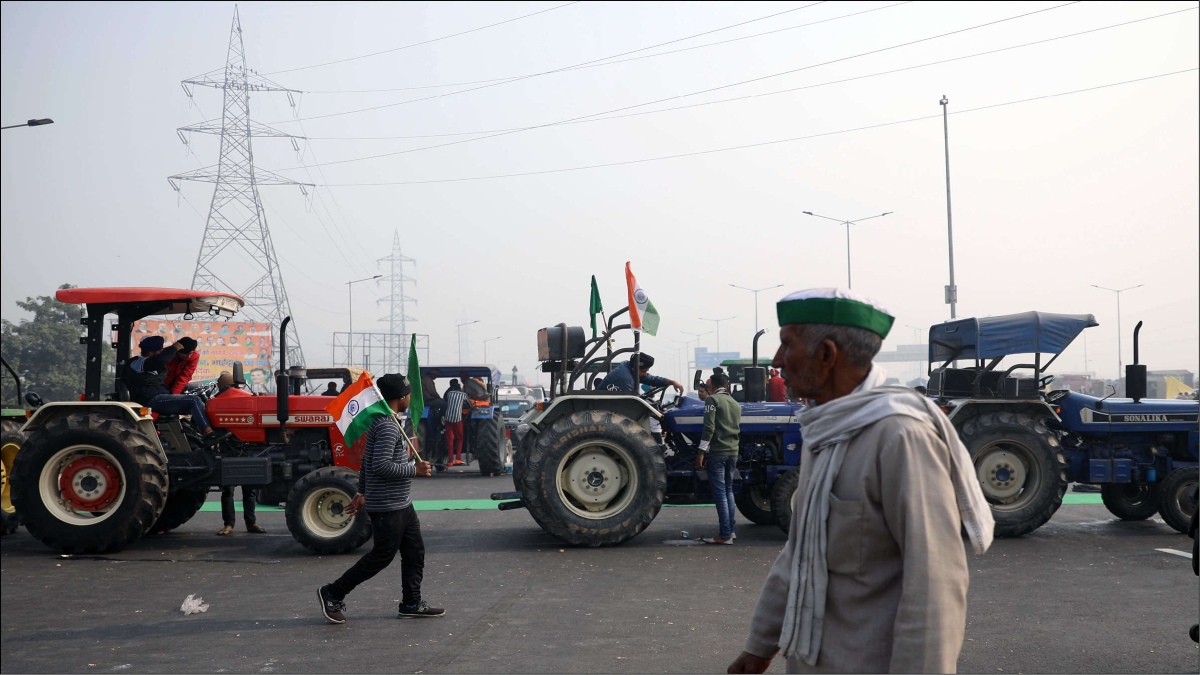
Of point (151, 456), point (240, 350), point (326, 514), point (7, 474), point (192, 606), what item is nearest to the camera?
point (192, 606)

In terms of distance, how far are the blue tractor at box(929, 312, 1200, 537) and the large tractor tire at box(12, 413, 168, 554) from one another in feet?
28.3

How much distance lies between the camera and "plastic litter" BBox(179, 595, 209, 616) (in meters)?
7.78

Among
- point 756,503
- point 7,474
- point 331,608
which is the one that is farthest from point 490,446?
point 331,608

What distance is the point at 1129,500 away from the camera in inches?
504

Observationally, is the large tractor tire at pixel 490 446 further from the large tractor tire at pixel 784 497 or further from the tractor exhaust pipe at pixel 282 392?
the large tractor tire at pixel 784 497

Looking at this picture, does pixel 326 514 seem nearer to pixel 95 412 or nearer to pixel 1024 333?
pixel 95 412

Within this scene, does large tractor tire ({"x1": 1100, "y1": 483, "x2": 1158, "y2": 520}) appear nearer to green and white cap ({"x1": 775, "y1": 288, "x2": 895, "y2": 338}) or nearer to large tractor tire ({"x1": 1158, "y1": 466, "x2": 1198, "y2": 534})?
large tractor tire ({"x1": 1158, "y1": 466, "x2": 1198, "y2": 534})

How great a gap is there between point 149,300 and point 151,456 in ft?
5.40

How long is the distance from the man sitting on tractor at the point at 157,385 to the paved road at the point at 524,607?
1.50 metres

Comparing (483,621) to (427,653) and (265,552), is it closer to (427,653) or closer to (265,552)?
(427,653)

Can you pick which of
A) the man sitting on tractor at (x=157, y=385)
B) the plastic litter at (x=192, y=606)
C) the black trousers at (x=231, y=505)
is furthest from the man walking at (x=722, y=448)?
the man sitting on tractor at (x=157, y=385)

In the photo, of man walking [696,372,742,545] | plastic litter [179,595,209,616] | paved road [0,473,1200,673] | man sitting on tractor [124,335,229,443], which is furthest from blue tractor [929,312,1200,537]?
man sitting on tractor [124,335,229,443]

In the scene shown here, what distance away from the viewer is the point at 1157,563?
9648 mm

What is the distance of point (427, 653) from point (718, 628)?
6.55 ft
